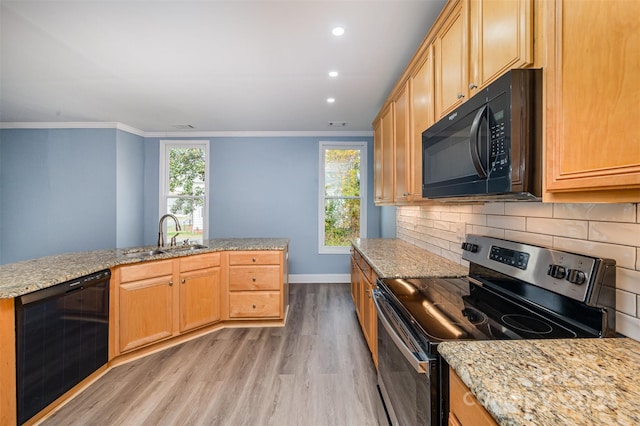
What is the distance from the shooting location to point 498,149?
0.98m

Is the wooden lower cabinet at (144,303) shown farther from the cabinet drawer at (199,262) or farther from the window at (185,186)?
the window at (185,186)

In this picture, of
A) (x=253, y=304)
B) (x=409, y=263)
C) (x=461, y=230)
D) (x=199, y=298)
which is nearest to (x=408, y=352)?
(x=409, y=263)

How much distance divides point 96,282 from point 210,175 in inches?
113

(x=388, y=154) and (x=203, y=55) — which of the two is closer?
(x=203, y=55)

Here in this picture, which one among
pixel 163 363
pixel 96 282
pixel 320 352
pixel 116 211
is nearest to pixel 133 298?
pixel 96 282

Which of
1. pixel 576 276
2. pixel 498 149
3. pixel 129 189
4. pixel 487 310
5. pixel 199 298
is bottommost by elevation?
pixel 199 298

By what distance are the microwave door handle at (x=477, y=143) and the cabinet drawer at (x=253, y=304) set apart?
2.51 m

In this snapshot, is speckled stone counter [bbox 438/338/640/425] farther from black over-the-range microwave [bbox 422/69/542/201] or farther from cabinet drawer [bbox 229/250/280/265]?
cabinet drawer [bbox 229/250/280/265]

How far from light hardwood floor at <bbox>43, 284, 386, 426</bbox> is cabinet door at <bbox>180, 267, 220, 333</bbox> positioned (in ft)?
0.62

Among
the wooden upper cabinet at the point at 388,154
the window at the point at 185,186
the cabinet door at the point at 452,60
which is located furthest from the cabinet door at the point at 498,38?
the window at the point at 185,186

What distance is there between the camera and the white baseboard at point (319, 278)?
4.77 metres

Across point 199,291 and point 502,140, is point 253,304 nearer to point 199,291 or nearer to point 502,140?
point 199,291

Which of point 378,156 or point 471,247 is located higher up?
point 378,156

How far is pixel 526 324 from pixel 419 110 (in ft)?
4.95
